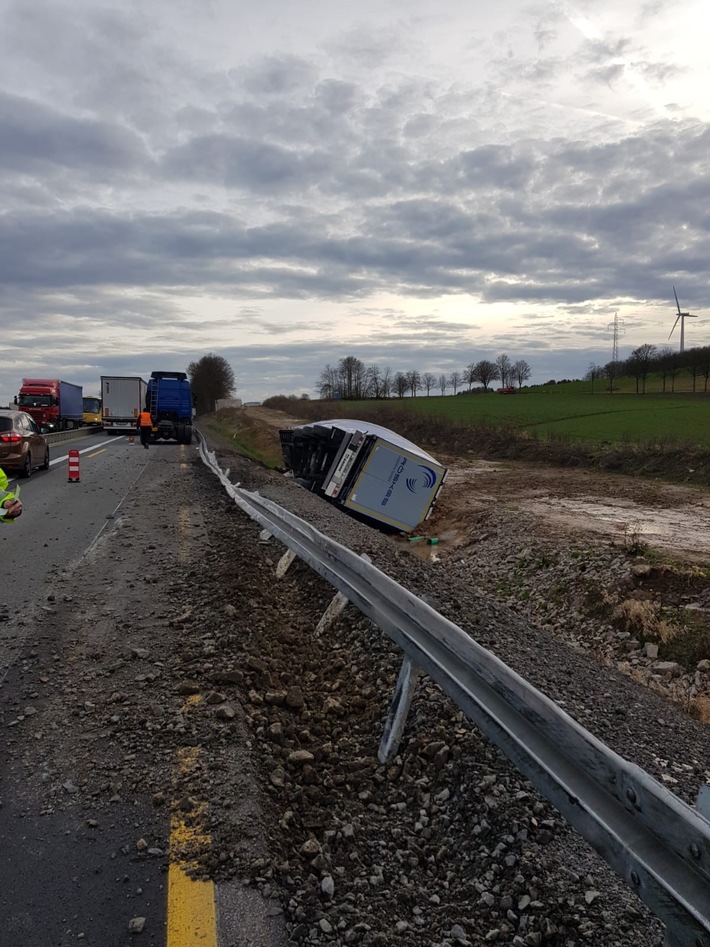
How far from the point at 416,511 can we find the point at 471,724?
1088 cm

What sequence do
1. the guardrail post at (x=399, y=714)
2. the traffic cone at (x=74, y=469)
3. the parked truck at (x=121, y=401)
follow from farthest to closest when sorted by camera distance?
1. the parked truck at (x=121, y=401)
2. the traffic cone at (x=74, y=469)
3. the guardrail post at (x=399, y=714)

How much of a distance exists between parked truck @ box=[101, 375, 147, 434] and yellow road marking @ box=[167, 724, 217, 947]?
139 feet

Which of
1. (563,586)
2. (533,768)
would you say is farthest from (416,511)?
(533,768)

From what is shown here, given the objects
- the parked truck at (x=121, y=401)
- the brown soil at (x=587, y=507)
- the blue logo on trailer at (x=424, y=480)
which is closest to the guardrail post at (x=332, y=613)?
the brown soil at (x=587, y=507)

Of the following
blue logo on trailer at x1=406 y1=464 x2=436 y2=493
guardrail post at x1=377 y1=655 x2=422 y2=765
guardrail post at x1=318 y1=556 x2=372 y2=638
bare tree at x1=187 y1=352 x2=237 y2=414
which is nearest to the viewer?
guardrail post at x1=377 y1=655 x2=422 y2=765

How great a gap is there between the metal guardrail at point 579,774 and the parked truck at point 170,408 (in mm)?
32937

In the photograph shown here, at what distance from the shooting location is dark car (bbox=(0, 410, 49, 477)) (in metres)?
17.4

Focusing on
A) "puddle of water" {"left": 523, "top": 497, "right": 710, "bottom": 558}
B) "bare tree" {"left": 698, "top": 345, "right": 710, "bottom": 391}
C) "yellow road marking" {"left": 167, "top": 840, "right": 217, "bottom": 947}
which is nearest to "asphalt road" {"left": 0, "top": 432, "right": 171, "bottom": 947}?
"yellow road marking" {"left": 167, "top": 840, "right": 217, "bottom": 947}

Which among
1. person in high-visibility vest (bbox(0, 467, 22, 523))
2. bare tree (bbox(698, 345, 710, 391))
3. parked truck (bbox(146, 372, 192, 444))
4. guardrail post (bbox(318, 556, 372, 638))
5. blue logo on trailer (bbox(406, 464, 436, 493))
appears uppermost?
bare tree (bbox(698, 345, 710, 391))

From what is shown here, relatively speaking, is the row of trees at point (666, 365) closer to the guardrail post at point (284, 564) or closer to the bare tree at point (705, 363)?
the bare tree at point (705, 363)

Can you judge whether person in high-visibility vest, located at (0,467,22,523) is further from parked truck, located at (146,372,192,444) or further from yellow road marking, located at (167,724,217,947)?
parked truck, located at (146,372,192,444)

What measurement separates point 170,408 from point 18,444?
18.8m

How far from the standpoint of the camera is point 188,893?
2.94 m

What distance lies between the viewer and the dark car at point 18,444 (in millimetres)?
17422
